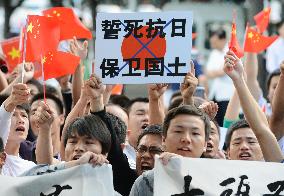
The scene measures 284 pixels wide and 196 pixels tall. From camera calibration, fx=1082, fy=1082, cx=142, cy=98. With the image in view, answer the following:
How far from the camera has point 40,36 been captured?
7.75m

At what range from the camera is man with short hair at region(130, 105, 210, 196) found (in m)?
6.51

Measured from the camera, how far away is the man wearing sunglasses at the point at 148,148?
7.09m

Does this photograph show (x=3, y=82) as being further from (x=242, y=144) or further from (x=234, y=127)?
(x=242, y=144)

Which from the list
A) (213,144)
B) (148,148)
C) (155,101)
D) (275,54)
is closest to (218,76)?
(275,54)

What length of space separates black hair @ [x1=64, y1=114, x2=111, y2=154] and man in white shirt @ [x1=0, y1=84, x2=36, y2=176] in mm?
383

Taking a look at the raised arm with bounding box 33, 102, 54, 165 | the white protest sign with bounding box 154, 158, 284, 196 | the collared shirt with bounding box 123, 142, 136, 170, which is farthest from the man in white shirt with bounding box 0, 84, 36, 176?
the white protest sign with bounding box 154, 158, 284, 196

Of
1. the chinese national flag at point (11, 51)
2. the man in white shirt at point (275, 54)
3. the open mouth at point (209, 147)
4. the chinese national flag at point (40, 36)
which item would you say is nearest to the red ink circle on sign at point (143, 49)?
the open mouth at point (209, 147)

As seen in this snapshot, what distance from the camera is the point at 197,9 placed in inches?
813

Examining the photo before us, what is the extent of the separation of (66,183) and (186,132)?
0.91 m

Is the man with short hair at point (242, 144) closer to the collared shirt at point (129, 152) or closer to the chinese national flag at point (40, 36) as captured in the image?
the collared shirt at point (129, 152)

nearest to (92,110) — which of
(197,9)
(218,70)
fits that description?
(218,70)

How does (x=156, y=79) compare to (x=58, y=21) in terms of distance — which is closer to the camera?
(x=156, y=79)

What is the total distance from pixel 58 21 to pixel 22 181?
242cm

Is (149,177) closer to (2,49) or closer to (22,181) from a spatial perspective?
(22,181)
